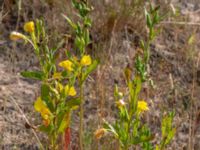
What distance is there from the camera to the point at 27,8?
272 centimetres

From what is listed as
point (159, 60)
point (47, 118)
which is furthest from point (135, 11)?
point (47, 118)

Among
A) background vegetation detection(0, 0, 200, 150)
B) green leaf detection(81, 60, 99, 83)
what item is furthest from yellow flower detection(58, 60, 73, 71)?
background vegetation detection(0, 0, 200, 150)

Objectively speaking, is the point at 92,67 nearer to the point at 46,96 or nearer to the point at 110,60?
the point at 46,96

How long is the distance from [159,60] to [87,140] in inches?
40.0

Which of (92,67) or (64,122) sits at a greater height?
(92,67)

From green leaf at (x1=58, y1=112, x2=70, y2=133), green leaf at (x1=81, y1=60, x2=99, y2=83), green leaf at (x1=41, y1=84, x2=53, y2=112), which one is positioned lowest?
green leaf at (x1=58, y1=112, x2=70, y2=133)

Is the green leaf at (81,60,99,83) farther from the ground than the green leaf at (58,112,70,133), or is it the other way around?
the green leaf at (81,60,99,83)

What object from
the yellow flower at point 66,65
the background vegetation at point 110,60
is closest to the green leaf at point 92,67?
the yellow flower at point 66,65

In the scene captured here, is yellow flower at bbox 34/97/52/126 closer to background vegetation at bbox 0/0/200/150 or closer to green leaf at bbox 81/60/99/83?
green leaf at bbox 81/60/99/83

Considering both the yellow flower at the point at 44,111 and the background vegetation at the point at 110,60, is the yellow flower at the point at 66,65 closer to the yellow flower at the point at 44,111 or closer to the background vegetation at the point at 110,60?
the yellow flower at the point at 44,111

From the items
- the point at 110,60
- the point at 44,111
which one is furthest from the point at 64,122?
the point at 110,60

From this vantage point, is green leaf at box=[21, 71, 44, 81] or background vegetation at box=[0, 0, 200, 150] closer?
green leaf at box=[21, 71, 44, 81]

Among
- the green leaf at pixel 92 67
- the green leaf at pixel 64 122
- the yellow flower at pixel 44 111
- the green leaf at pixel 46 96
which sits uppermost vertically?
the green leaf at pixel 92 67

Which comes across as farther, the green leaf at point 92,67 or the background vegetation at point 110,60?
the background vegetation at point 110,60
